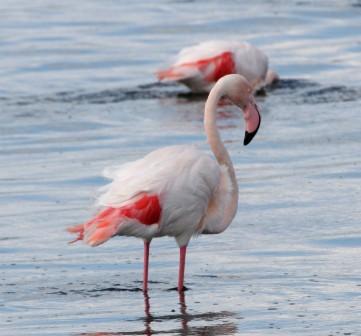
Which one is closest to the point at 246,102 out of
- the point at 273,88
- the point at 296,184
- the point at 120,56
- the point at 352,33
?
the point at 296,184

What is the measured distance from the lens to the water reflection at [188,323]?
23.6 feet

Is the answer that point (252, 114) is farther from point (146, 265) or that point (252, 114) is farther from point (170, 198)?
point (146, 265)

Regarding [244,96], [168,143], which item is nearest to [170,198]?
[244,96]

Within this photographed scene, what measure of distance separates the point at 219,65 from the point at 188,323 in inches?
322

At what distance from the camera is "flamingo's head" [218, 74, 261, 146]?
8.78 metres

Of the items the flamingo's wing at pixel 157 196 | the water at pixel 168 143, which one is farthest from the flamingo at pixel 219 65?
the flamingo's wing at pixel 157 196

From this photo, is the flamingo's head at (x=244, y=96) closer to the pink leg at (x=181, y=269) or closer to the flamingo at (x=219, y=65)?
the pink leg at (x=181, y=269)

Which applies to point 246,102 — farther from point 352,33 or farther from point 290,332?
point 352,33

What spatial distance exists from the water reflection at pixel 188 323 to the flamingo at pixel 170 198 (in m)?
0.55

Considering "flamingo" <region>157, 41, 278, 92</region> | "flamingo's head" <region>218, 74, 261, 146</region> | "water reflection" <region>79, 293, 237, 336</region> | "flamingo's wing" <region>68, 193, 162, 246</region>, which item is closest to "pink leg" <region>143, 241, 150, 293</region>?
"flamingo's wing" <region>68, 193, 162, 246</region>

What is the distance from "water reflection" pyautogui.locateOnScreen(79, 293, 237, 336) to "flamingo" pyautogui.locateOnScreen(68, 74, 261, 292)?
0.55m

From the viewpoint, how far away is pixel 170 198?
8211 millimetres

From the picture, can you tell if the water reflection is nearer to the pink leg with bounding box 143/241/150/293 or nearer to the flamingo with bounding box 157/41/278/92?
the pink leg with bounding box 143/241/150/293

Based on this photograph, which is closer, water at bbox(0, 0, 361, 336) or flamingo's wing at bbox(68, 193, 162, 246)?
water at bbox(0, 0, 361, 336)
